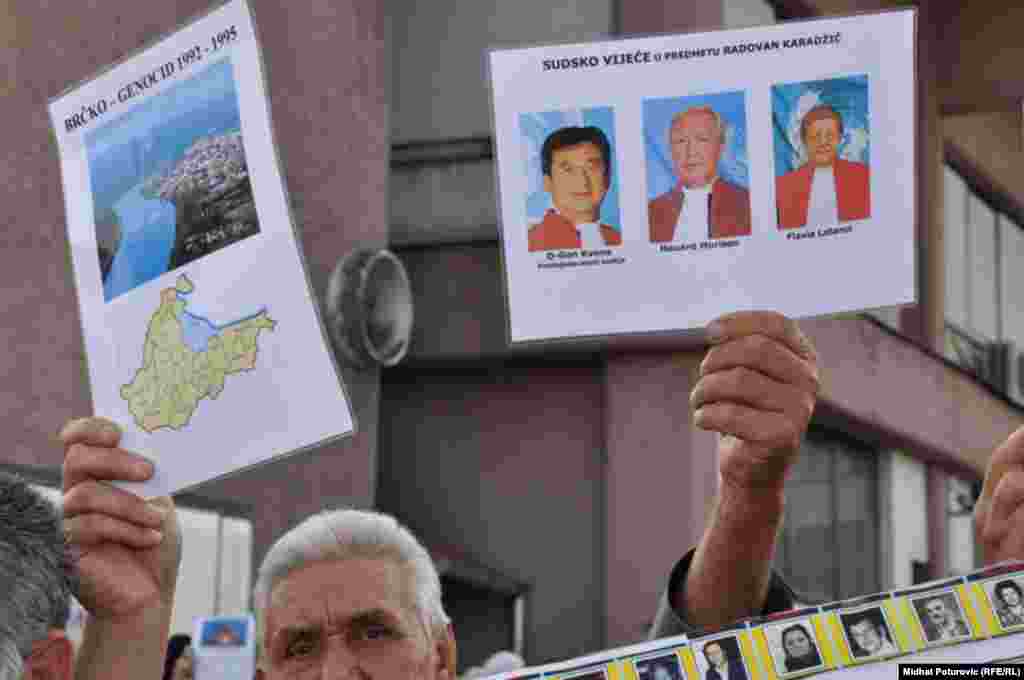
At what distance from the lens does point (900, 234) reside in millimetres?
3100

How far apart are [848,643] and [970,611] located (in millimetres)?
167

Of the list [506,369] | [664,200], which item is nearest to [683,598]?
[664,200]

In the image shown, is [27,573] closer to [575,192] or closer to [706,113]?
[575,192]

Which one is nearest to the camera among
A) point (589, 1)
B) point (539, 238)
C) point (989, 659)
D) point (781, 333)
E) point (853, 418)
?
point (989, 659)

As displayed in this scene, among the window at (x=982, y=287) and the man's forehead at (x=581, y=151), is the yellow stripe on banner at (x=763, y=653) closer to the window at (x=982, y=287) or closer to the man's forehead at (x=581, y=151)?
the man's forehead at (x=581, y=151)

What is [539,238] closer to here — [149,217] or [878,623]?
[149,217]

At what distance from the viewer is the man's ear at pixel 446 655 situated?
136 inches

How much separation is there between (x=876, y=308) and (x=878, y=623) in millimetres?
582

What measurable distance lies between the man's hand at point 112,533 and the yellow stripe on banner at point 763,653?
922 mm

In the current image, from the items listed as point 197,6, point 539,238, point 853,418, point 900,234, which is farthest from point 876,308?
point 853,418

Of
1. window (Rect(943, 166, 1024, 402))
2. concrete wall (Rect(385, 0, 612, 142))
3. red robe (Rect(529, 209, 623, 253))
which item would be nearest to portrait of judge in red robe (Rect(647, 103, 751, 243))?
red robe (Rect(529, 209, 623, 253))

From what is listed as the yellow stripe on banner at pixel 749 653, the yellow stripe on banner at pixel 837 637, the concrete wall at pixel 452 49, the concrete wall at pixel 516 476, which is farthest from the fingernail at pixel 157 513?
the concrete wall at pixel 452 49

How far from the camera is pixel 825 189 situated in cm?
310
